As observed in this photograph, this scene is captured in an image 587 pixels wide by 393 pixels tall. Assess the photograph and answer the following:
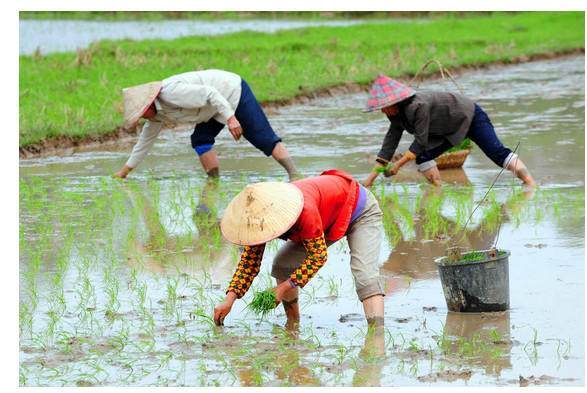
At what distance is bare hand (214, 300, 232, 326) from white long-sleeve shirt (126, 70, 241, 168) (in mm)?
3672

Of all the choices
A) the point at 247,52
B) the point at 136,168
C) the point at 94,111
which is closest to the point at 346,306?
the point at 136,168

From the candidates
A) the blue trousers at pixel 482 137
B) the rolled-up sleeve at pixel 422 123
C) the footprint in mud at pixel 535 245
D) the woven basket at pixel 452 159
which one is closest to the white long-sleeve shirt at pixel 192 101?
the rolled-up sleeve at pixel 422 123

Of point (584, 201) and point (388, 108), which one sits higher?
point (388, 108)

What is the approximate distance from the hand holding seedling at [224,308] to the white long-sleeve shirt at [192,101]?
368 centimetres

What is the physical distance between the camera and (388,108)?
8.26m

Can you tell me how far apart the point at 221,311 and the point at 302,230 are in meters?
0.55

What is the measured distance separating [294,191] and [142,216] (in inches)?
129

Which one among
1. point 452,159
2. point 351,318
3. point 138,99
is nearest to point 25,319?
point 351,318

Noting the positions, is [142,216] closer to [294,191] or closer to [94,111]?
[294,191]

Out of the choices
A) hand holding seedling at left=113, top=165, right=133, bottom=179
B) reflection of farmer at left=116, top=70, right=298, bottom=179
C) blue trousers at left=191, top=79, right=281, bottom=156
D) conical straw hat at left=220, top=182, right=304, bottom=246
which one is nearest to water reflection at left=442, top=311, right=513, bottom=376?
conical straw hat at left=220, top=182, right=304, bottom=246

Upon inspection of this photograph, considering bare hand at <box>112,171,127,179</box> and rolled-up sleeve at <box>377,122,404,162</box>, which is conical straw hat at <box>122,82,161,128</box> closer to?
bare hand at <box>112,171,127,179</box>

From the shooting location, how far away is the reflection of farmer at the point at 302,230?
16.0 feet

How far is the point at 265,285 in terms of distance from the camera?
20.5 ft

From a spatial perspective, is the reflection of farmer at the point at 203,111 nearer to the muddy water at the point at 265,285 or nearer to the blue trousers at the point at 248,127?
the blue trousers at the point at 248,127
